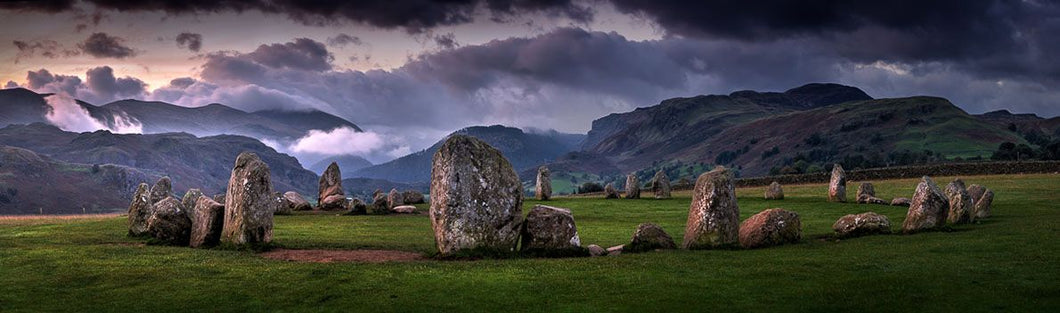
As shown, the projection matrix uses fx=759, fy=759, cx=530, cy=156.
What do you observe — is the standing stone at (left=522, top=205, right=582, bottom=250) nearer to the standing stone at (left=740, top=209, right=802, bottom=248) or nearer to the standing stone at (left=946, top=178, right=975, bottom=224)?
the standing stone at (left=740, top=209, right=802, bottom=248)

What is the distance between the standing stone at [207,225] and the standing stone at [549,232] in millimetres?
13034

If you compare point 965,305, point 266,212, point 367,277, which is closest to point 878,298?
point 965,305

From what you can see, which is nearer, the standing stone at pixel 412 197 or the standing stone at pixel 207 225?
the standing stone at pixel 207 225

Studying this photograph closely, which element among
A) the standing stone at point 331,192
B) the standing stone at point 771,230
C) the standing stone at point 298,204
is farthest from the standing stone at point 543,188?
the standing stone at point 771,230

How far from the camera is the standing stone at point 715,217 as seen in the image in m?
28.7

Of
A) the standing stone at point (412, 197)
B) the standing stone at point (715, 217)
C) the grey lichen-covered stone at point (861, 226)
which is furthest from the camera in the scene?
the standing stone at point (412, 197)

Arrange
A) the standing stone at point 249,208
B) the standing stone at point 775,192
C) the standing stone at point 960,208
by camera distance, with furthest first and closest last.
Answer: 1. the standing stone at point 775,192
2. the standing stone at point 960,208
3. the standing stone at point 249,208

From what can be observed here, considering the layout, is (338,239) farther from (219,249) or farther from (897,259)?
(897,259)

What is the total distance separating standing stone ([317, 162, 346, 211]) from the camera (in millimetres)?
59438

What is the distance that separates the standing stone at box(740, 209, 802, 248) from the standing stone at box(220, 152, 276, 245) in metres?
18.9

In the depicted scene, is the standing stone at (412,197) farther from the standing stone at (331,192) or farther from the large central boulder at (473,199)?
the large central boulder at (473,199)

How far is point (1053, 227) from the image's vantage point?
32062mm

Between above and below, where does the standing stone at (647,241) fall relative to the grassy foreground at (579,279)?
above

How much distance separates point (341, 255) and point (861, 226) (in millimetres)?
21831
